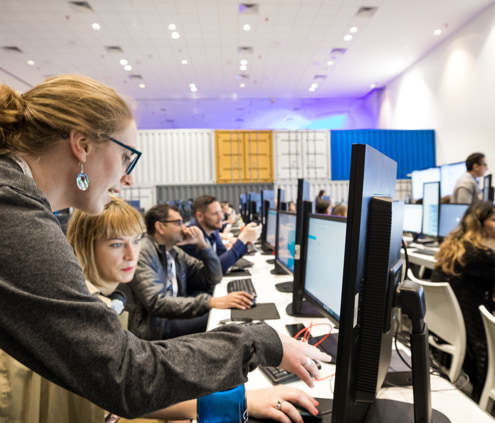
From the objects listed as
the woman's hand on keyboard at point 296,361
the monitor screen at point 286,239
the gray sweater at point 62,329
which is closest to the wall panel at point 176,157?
the monitor screen at point 286,239

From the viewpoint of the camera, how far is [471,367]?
195 centimetres

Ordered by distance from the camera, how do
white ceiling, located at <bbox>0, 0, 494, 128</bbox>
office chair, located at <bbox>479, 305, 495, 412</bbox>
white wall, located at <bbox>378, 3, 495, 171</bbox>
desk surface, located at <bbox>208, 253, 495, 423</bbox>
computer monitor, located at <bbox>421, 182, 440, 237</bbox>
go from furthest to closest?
1. white wall, located at <bbox>378, 3, 495, 171</bbox>
2. white ceiling, located at <bbox>0, 0, 494, 128</bbox>
3. computer monitor, located at <bbox>421, 182, 440, 237</bbox>
4. office chair, located at <bbox>479, 305, 495, 412</bbox>
5. desk surface, located at <bbox>208, 253, 495, 423</bbox>

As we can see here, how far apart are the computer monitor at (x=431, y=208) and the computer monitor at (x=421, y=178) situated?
17.6ft

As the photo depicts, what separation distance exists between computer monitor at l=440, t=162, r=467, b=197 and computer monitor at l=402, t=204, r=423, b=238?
4331mm

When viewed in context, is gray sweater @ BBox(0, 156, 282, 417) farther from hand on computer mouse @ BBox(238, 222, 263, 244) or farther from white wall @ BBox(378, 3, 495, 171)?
white wall @ BBox(378, 3, 495, 171)

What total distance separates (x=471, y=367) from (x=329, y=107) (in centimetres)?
1287

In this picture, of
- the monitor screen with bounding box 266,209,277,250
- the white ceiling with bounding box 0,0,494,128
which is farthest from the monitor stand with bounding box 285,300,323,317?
the white ceiling with bounding box 0,0,494,128

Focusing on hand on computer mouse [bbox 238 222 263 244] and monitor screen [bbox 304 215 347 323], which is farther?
hand on computer mouse [bbox 238 222 263 244]

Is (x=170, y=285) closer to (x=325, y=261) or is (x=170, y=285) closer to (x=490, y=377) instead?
(x=325, y=261)

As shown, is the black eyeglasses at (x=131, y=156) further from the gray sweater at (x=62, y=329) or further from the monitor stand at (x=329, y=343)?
the monitor stand at (x=329, y=343)

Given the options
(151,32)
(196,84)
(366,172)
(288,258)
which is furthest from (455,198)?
(196,84)

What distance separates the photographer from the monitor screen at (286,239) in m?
1.90

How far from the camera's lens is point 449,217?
12.2 feet

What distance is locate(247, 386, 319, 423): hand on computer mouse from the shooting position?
802 mm
